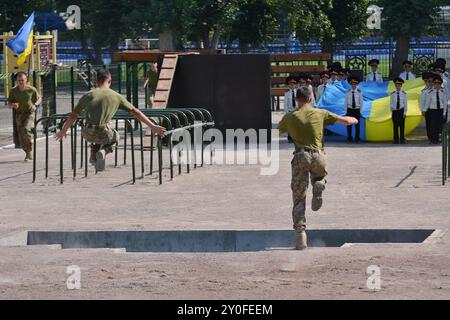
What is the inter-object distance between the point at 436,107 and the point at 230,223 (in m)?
12.5

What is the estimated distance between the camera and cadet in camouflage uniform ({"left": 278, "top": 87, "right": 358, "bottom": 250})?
13812 millimetres

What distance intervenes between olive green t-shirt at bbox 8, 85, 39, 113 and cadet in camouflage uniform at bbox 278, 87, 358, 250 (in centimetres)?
1047

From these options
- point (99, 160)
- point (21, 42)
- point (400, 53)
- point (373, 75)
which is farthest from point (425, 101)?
point (400, 53)

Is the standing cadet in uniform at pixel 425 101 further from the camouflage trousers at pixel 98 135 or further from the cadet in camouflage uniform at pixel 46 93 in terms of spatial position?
the camouflage trousers at pixel 98 135

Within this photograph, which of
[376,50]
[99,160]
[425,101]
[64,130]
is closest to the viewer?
[64,130]

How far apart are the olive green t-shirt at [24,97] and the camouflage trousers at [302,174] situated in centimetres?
1065

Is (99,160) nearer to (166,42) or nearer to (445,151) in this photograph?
(445,151)

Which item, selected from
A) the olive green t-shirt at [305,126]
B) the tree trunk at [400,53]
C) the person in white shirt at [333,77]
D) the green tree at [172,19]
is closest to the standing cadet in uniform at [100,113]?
the olive green t-shirt at [305,126]

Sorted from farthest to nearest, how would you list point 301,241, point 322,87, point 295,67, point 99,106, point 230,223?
1. point 295,67
2. point 322,87
3. point 99,106
4. point 230,223
5. point 301,241

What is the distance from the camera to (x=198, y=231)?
1459 centimetres

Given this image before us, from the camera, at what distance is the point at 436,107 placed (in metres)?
26.9

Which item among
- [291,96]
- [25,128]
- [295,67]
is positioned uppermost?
[295,67]

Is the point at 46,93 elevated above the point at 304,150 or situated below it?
below

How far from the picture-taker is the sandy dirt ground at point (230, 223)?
11289 mm
